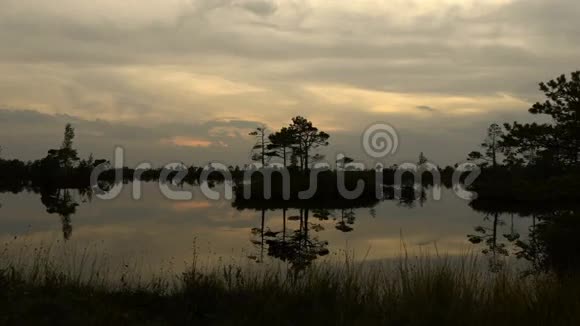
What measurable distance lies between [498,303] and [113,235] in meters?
21.0

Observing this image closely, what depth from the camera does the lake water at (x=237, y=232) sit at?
18.9 metres

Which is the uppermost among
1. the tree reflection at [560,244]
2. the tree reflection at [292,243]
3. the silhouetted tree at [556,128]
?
the silhouetted tree at [556,128]

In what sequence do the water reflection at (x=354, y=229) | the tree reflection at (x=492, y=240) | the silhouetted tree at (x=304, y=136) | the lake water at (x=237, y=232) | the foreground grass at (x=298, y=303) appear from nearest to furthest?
the foreground grass at (x=298, y=303), the water reflection at (x=354, y=229), the tree reflection at (x=492, y=240), the lake water at (x=237, y=232), the silhouetted tree at (x=304, y=136)

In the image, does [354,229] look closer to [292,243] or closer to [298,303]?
[292,243]

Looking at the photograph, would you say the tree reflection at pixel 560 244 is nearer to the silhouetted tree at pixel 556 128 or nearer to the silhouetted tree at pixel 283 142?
the silhouetted tree at pixel 556 128

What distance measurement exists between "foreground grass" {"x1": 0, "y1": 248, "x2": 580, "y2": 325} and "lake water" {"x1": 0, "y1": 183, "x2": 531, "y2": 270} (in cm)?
612

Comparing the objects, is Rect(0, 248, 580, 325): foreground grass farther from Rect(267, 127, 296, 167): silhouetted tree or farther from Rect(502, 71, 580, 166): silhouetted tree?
→ Rect(267, 127, 296, 167): silhouetted tree

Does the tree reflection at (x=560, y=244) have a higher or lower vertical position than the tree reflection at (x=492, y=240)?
higher

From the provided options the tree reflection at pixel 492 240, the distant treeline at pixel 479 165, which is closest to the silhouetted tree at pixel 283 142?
the distant treeline at pixel 479 165

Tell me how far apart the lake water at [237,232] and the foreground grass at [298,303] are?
20.1ft

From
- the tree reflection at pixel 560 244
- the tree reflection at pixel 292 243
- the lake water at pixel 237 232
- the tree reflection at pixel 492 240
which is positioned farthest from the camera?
the lake water at pixel 237 232

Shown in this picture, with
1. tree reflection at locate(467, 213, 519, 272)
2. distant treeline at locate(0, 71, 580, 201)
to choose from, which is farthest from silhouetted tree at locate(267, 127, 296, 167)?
tree reflection at locate(467, 213, 519, 272)

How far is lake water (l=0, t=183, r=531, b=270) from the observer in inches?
745

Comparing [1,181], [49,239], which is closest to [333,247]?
[49,239]
